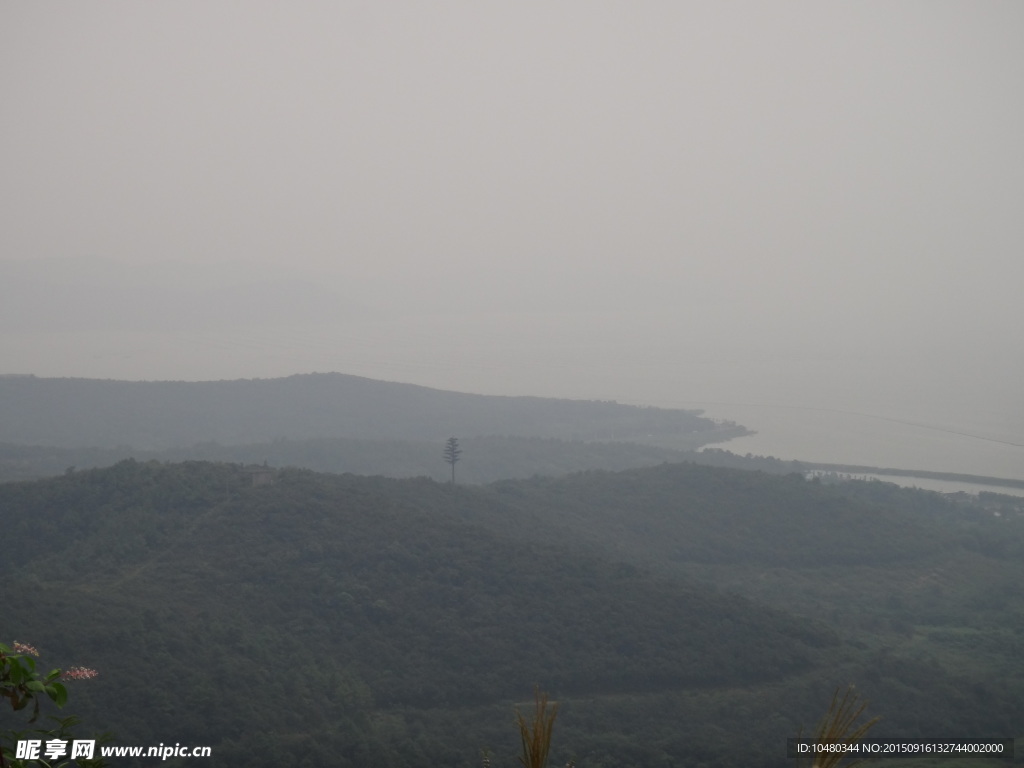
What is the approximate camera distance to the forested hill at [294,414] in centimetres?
7369

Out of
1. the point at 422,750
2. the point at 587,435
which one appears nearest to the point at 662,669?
the point at 422,750

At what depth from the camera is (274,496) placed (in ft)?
98.4

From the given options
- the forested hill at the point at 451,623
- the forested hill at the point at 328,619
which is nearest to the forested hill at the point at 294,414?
the forested hill at the point at 451,623

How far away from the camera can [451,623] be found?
23906 mm

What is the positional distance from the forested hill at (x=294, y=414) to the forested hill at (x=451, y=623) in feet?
131

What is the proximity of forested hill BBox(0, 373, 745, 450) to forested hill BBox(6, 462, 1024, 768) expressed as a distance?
39997 mm

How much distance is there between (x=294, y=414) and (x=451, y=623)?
5763 centimetres

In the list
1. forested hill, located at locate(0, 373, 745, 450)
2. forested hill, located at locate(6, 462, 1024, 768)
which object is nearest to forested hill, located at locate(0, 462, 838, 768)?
forested hill, located at locate(6, 462, 1024, 768)

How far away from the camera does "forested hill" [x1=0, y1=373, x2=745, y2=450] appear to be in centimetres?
7369

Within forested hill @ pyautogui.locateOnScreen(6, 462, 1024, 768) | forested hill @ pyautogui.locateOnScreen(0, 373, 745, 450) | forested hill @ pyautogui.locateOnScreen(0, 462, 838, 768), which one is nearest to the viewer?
forested hill @ pyautogui.locateOnScreen(0, 462, 838, 768)

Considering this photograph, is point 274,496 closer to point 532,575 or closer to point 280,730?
point 532,575

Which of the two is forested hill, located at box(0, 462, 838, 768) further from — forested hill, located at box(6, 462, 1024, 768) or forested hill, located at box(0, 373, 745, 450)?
forested hill, located at box(0, 373, 745, 450)

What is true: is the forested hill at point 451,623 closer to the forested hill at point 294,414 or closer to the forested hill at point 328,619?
the forested hill at point 328,619

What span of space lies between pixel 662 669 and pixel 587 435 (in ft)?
183
